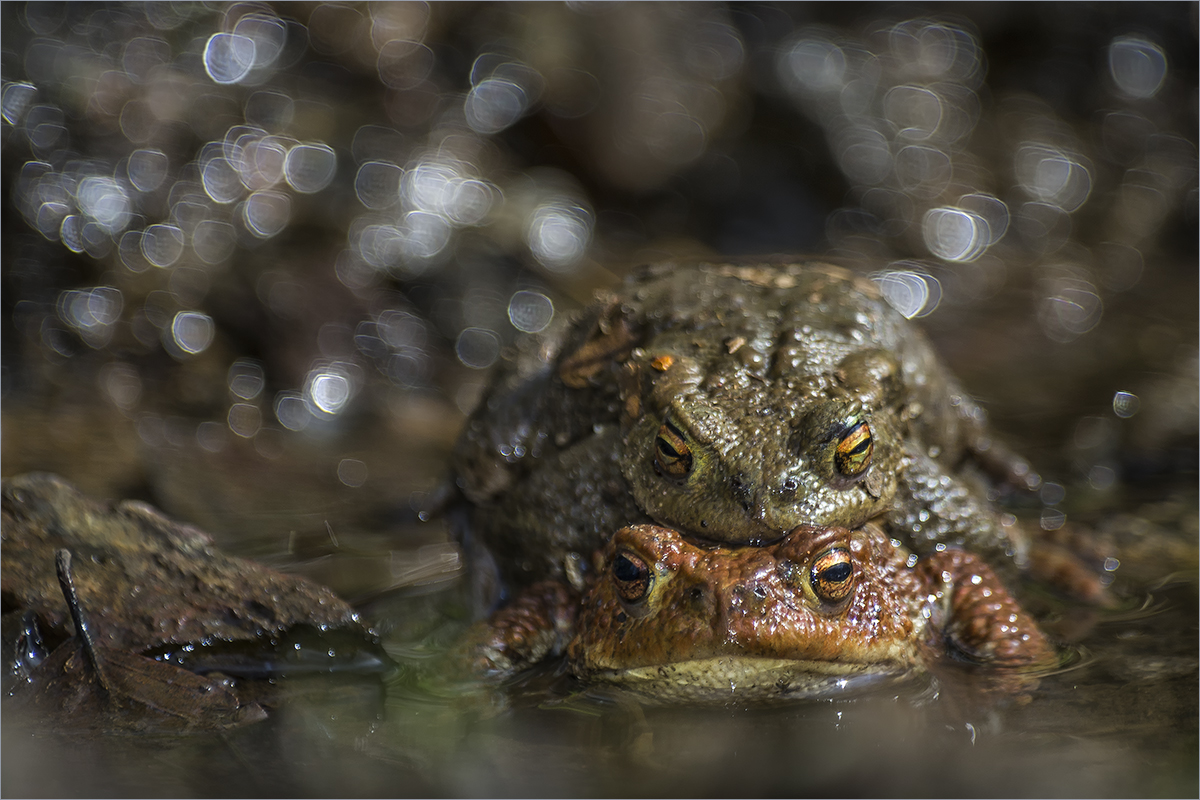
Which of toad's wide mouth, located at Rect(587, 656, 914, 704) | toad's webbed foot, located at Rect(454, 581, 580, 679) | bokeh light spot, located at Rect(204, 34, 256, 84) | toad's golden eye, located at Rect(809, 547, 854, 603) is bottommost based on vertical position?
toad's webbed foot, located at Rect(454, 581, 580, 679)

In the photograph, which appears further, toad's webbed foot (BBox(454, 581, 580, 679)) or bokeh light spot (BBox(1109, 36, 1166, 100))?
bokeh light spot (BBox(1109, 36, 1166, 100))

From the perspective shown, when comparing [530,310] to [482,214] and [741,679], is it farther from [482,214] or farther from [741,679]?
[741,679]

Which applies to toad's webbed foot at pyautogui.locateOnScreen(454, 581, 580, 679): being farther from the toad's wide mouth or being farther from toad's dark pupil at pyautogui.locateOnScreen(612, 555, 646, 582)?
toad's dark pupil at pyautogui.locateOnScreen(612, 555, 646, 582)

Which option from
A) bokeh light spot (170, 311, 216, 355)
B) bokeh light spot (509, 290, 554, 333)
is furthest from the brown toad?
bokeh light spot (509, 290, 554, 333)

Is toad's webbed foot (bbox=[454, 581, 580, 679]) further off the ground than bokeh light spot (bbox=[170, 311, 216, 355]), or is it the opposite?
bokeh light spot (bbox=[170, 311, 216, 355])

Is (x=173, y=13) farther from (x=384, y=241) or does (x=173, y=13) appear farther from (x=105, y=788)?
(x=105, y=788)

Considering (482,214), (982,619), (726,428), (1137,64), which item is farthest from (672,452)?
(1137,64)

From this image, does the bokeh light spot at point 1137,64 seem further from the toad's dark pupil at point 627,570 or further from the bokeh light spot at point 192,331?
the toad's dark pupil at point 627,570
